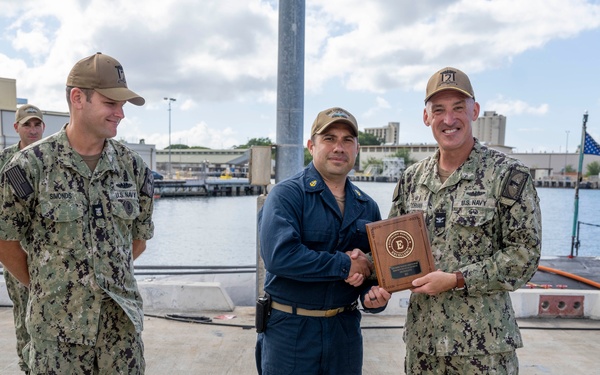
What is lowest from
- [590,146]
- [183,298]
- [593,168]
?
[183,298]

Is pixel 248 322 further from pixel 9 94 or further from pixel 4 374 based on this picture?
pixel 9 94

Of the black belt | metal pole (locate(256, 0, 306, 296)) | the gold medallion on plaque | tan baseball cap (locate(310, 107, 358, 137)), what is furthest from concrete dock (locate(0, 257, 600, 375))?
tan baseball cap (locate(310, 107, 358, 137))

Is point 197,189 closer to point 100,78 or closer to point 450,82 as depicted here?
point 100,78

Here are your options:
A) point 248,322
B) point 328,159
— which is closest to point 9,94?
point 248,322

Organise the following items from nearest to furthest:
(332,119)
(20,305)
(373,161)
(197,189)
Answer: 1. (332,119)
2. (20,305)
3. (197,189)
4. (373,161)

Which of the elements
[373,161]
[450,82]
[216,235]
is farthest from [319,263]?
[373,161]

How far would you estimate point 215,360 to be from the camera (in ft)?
13.6

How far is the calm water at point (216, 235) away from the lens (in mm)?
21169

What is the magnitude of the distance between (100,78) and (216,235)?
26.0 metres

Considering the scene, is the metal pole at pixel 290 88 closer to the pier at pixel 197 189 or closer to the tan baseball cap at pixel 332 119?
the tan baseball cap at pixel 332 119

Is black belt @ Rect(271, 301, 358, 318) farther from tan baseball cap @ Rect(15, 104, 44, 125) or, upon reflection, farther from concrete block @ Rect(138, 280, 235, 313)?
concrete block @ Rect(138, 280, 235, 313)

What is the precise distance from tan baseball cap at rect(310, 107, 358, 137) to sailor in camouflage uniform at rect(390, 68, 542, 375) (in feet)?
1.27

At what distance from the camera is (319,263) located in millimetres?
2166

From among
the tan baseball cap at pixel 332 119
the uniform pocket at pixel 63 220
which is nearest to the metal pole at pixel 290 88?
the tan baseball cap at pixel 332 119
